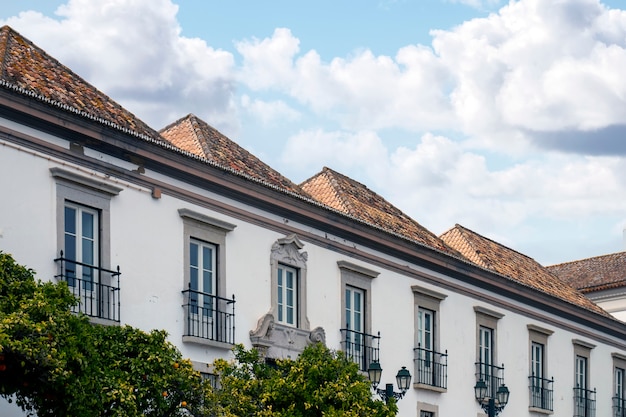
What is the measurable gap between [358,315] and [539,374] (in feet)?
26.2

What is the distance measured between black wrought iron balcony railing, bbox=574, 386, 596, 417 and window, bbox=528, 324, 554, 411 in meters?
1.38

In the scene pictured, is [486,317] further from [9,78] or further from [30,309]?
[30,309]

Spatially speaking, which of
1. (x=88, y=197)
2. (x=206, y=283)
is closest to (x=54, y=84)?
(x=88, y=197)

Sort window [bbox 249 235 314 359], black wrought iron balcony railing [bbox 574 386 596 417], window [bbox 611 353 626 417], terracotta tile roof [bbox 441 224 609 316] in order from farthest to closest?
window [bbox 611 353 626 417] → black wrought iron balcony railing [bbox 574 386 596 417] → terracotta tile roof [bbox 441 224 609 316] → window [bbox 249 235 314 359]

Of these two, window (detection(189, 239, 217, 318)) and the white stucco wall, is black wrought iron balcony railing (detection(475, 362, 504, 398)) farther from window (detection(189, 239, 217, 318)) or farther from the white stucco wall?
window (detection(189, 239, 217, 318))

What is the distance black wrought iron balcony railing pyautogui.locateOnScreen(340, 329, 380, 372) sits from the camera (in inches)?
955

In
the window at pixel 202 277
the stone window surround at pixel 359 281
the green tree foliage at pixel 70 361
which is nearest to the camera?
the green tree foliage at pixel 70 361

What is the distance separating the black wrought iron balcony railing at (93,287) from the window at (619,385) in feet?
64.1

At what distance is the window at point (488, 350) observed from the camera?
93.8 ft

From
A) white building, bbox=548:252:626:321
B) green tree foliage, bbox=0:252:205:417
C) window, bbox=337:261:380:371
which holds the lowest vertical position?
green tree foliage, bbox=0:252:205:417

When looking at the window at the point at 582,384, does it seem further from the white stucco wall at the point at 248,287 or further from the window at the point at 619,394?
the window at the point at 619,394

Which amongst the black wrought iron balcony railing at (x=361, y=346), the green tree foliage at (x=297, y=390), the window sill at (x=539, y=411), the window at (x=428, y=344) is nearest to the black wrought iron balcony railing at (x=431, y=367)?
the window at (x=428, y=344)

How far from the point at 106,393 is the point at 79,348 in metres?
0.88

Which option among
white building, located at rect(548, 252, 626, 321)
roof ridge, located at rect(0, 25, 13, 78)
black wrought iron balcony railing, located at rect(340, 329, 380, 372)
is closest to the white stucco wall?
black wrought iron balcony railing, located at rect(340, 329, 380, 372)
